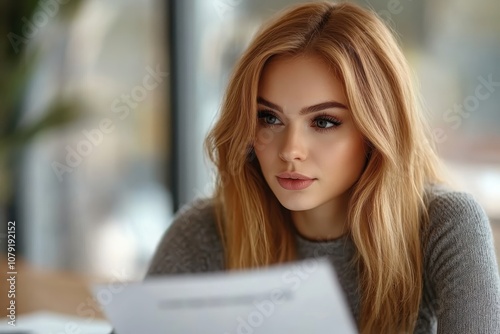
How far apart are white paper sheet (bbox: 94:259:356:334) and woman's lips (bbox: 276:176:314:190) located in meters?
0.24

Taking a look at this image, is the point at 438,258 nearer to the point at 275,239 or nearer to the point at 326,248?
the point at 326,248

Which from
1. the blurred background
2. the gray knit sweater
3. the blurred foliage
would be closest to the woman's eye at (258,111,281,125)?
the gray knit sweater

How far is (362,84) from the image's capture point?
4.62 ft

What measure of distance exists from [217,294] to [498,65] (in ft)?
4.68

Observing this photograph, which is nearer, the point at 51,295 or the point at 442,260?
the point at 442,260

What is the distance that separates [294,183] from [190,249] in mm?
394

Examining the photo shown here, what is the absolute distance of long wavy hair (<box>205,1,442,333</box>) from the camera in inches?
55.9

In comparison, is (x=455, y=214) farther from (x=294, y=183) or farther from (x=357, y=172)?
(x=294, y=183)

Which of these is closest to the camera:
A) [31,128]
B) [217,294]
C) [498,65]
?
[217,294]

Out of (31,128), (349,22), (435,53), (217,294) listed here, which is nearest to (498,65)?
(435,53)

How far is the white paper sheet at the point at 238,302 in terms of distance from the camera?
3.85 ft

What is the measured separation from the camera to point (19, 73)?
9.37ft

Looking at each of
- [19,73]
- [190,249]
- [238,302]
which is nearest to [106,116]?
[19,73]

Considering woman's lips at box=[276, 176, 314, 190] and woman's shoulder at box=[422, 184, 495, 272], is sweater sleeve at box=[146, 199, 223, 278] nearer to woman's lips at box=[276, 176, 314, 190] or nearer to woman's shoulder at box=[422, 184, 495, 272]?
woman's lips at box=[276, 176, 314, 190]
